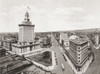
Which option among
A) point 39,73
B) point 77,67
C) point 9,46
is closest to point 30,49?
point 9,46

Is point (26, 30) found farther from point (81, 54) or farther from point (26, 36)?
point (81, 54)

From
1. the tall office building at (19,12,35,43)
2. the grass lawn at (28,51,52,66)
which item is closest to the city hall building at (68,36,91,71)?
the grass lawn at (28,51,52,66)

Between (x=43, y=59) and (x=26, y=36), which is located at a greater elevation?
(x=26, y=36)

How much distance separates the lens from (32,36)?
32.6 meters

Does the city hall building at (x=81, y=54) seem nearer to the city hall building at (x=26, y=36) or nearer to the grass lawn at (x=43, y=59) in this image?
the grass lawn at (x=43, y=59)

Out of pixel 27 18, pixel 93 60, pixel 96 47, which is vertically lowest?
pixel 93 60

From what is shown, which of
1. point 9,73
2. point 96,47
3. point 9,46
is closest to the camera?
point 9,73

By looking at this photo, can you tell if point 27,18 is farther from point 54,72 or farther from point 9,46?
point 54,72

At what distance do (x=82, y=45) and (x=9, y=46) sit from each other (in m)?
26.2

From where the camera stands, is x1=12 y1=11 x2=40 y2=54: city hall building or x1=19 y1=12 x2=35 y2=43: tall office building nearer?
x1=12 y1=11 x2=40 y2=54: city hall building

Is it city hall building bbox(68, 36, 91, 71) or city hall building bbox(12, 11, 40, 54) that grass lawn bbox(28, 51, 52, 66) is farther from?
city hall building bbox(68, 36, 91, 71)

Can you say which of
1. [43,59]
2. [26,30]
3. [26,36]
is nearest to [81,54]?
[43,59]

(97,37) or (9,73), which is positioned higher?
(97,37)

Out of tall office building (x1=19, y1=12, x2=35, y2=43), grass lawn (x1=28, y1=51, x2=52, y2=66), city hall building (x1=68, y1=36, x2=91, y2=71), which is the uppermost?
tall office building (x1=19, y1=12, x2=35, y2=43)
